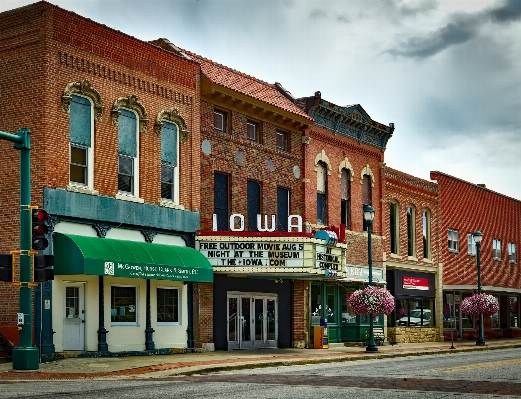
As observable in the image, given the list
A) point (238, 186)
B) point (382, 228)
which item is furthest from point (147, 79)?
point (382, 228)

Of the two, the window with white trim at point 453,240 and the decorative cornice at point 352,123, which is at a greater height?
the decorative cornice at point 352,123

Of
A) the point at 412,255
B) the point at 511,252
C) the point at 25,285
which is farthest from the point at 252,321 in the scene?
the point at 511,252

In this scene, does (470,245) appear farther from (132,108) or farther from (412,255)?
(132,108)

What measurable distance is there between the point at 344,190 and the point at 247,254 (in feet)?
36.8

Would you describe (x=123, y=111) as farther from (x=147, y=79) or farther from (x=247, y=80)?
(x=247, y=80)

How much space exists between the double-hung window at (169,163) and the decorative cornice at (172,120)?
0.62ft

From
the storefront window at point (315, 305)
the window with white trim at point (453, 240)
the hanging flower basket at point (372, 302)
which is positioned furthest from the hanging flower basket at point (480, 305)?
the hanging flower basket at point (372, 302)

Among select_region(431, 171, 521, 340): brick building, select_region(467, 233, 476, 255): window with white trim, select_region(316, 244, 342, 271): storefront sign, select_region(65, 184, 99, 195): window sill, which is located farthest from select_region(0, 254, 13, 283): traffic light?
select_region(467, 233, 476, 255): window with white trim

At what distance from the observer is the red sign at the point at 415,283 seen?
160 feet

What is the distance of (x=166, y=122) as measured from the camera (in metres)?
32.1

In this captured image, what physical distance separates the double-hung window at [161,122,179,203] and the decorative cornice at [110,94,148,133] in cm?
118

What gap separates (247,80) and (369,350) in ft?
40.5

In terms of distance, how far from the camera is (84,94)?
28578 mm

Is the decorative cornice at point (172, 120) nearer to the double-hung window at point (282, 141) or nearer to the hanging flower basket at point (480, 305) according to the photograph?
the double-hung window at point (282, 141)
